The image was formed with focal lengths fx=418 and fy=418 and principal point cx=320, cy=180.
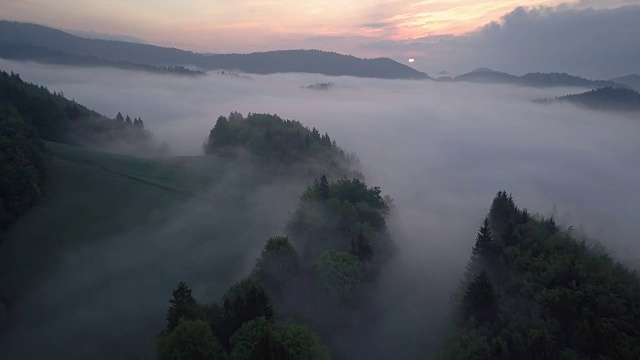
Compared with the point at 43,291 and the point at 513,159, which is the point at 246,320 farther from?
the point at 513,159

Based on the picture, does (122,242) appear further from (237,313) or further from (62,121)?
(62,121)

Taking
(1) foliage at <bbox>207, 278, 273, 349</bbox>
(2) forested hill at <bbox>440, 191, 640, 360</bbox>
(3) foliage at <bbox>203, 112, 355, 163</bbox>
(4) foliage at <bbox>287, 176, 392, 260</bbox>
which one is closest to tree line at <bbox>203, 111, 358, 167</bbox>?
Result: (3) foliage at <bbox>203, 112, 355, 163</bbox>

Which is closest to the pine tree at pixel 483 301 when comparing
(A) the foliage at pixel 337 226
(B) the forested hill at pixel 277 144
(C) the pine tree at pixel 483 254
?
(C) the pine tree at pixel 483 254

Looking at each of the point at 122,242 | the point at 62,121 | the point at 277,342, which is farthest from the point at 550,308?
the point at 62,121

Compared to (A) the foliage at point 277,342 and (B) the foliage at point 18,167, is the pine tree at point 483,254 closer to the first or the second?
(A) the foliage at point 277,342

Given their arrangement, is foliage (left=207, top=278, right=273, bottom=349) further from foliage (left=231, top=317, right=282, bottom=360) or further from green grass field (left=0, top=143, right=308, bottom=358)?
green grass field (left=0, top=143, right=308, bottom=358)

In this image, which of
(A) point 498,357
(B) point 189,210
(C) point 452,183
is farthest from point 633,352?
(C) point 452,183
